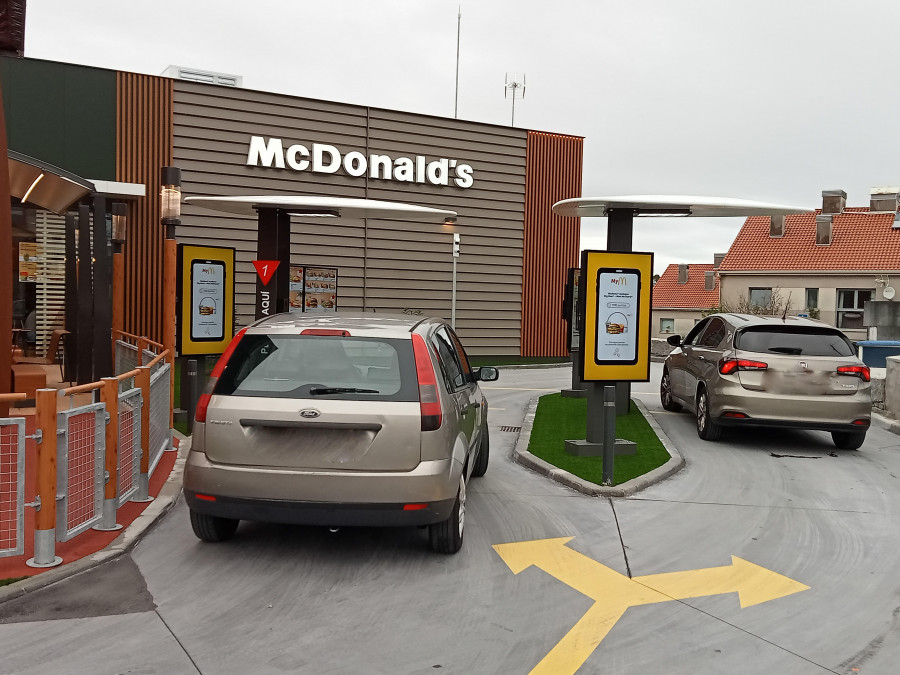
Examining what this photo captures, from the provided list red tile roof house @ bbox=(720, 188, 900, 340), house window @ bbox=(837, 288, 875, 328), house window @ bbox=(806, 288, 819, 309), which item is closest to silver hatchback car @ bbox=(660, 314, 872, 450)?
red tile roof house @ bbox=(720, 188, 900, 340)

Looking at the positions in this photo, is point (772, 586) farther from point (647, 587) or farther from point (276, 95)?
point (276, 95)

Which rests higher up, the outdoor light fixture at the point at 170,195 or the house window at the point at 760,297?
the outdoor light fixture at the point at 170,195

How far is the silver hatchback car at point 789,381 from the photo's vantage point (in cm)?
958

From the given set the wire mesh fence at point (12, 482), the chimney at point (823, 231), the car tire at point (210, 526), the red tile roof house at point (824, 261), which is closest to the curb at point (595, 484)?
the car tire at point (210, 526)

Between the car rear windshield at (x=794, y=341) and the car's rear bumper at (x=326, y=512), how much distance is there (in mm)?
6110

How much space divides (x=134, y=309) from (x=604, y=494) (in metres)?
13.3

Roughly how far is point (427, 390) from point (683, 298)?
65609mm

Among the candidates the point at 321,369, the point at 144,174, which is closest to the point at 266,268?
the point at 321,369

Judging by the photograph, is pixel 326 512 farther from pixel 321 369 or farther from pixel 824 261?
pixel 824 261

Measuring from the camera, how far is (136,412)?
6551mm

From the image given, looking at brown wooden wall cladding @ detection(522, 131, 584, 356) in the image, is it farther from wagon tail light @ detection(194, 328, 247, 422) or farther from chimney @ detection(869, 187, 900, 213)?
chimney @ detection(869, 187, 900, 213)

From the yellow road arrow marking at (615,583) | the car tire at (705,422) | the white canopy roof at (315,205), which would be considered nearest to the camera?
the yellow road arrow marking at (615,583)

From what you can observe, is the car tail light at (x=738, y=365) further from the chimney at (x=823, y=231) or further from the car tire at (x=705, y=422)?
the chimney at (x=823, y=231)

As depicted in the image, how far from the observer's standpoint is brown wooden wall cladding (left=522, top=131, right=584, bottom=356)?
2309 centimetres
